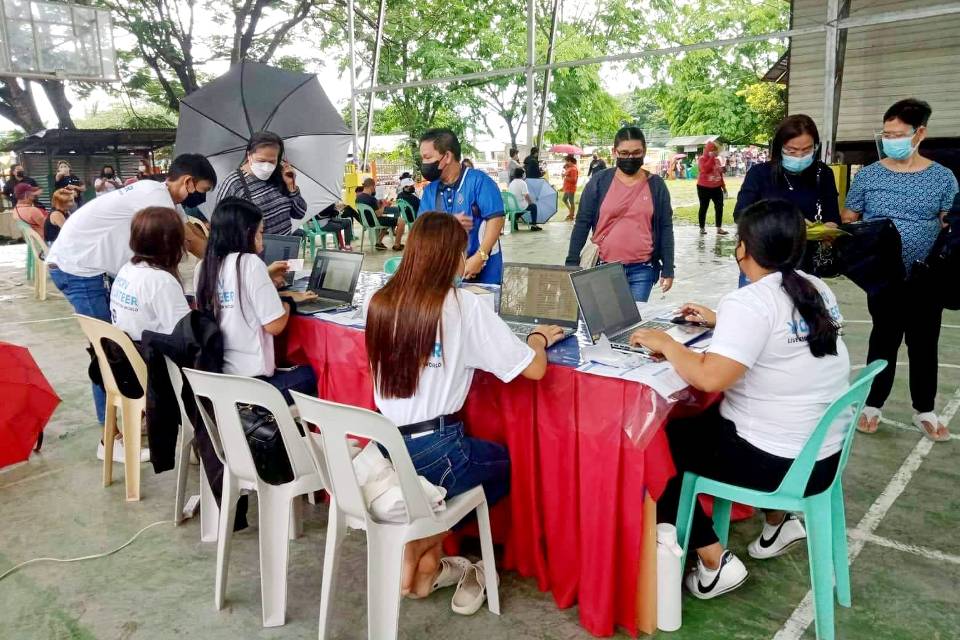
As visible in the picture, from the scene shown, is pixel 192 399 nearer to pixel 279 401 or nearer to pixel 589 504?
pixel 279 401

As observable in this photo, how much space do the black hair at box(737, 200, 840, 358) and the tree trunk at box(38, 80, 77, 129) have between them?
61.8 ft

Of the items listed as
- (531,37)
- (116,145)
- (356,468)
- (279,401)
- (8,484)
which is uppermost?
(531,37)


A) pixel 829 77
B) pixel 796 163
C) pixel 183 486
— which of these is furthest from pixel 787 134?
pixel 829 77

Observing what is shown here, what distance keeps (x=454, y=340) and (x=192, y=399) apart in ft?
3.79

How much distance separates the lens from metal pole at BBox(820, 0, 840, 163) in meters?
9.13

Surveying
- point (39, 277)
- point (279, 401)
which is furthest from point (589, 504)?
point (39, 277)

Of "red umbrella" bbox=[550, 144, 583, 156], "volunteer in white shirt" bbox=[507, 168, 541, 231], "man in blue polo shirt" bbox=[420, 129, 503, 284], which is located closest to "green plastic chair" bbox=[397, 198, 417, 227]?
"volunteer in white shirt" bbox=[507, 168, 541, 231]

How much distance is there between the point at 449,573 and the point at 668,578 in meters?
0.72

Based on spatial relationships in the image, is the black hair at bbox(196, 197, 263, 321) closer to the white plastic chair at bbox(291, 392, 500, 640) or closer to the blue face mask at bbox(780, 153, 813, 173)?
the white plastic chair at bbox(291, 392, 500, 640)

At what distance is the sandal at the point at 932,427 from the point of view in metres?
3.36

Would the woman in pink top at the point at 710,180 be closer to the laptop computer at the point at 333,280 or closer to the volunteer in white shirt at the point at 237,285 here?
the laptop computer at the point at 333,280

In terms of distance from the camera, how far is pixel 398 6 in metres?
19.0

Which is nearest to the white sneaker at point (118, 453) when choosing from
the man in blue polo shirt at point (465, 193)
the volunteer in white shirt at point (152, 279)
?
the volunteer in white shirt at point (152, 279)

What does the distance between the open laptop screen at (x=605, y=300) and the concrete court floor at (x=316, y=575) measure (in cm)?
89
